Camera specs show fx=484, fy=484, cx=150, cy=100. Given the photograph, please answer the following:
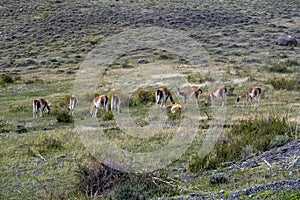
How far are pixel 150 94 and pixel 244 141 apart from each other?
1072cm

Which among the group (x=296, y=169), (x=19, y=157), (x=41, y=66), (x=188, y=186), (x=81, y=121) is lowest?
(x=41, y=66)

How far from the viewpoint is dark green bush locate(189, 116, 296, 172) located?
9.31 m

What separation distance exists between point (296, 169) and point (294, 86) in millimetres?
14676

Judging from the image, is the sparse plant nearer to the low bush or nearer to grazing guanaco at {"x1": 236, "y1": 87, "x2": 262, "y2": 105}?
the low bush

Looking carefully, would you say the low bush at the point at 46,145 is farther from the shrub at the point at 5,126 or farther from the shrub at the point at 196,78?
the shrub at the point at 196,78

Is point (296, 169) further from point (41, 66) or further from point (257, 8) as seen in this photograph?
point (257, 8)

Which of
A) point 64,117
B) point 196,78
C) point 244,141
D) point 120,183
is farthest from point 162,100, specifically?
point 120,183

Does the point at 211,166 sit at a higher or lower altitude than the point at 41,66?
higher

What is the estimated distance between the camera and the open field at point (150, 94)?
8359 millimetres

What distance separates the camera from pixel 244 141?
33.8 feet

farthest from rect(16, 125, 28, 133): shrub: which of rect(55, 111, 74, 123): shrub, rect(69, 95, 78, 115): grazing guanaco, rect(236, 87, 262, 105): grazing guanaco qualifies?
rect(236, 87, 262, 105): grazing guanaco

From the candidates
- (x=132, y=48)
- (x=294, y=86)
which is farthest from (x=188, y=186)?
(x=132, y=48)

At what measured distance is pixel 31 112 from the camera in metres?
18.8

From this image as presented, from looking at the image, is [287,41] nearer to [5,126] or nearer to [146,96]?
[146,96]
